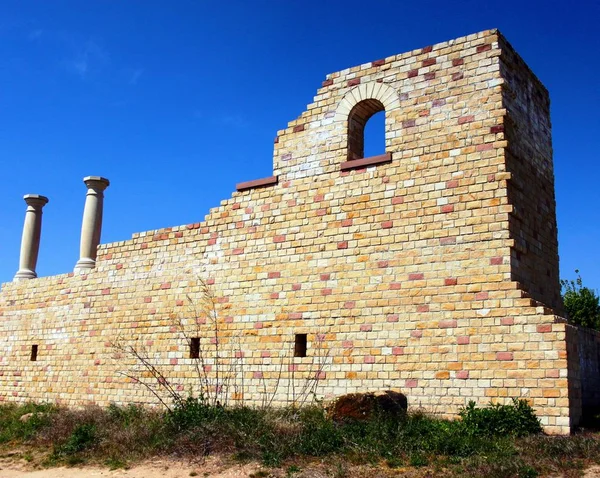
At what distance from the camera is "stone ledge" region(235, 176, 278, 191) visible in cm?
1211

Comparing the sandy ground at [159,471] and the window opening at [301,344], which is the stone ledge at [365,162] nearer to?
the window opening at [301,344]

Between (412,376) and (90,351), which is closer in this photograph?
(412,376)

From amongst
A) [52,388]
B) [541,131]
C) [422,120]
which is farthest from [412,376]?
[52,388]

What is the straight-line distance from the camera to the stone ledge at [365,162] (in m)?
11.0

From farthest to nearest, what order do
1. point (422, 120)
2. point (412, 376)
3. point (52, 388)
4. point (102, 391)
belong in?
point (52, 388)
point (102, 391)
point (422, 120)
point (412, 376)

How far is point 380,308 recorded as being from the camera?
10.4 metres

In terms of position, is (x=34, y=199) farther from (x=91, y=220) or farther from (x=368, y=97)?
(x=368, y=97)

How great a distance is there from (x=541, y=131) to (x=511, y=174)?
2426 mm

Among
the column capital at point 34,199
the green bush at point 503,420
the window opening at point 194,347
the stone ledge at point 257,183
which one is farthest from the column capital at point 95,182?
the green bush at point 503,420

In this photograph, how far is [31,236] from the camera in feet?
57.2

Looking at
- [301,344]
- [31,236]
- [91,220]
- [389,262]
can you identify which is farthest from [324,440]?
[31,236]

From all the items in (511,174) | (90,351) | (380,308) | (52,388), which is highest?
(511,174)

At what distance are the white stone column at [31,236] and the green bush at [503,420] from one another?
12577mm

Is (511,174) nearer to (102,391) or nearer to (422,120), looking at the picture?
(422,120)
